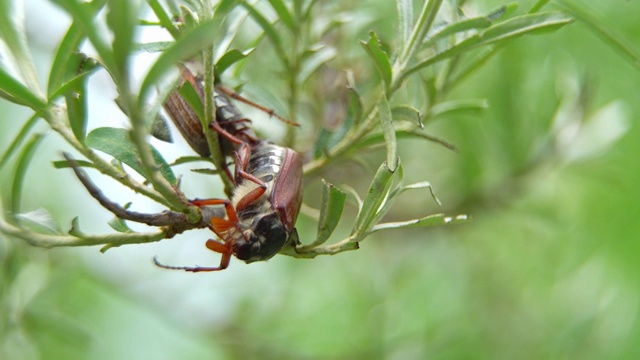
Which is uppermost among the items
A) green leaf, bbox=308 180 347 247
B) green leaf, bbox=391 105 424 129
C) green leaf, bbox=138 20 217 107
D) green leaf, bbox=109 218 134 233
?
green leaf, bbox=138 20 217 107

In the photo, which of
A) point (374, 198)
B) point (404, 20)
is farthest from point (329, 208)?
point (404, 20)

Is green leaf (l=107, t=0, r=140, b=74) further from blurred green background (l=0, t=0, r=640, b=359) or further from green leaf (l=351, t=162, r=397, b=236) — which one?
blurred green background (l=0, t=0, r=640, b=359)

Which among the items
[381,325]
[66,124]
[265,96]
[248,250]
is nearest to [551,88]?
[381,325]

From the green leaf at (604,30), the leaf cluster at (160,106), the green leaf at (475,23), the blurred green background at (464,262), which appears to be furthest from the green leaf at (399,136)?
the blurred green background at (464,262)

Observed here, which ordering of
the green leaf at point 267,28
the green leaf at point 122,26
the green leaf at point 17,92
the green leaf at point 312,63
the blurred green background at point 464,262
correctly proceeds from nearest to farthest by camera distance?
the green leaf at point 122,26 < the green leaf at point 17,92 < the green leaf at point 267,28 < the green leaf at point 312,63 < the blurred green background at point 464,262

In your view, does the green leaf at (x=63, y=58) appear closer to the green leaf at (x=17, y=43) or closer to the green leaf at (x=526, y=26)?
the green leaf at (x=17, y=43)

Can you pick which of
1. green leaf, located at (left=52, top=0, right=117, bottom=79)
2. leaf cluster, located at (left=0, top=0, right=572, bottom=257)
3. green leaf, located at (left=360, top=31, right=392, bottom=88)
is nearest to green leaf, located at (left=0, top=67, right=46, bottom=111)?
leaf cluster, located at (left=0, top=0, right=572, bottom=257)

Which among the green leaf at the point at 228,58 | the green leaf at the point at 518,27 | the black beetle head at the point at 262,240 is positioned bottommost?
the black beetle head at the point at 262,240
